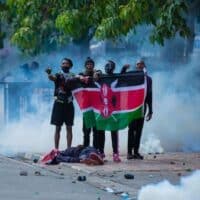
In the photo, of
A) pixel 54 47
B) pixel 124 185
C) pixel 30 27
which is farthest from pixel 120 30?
pixel 54 47

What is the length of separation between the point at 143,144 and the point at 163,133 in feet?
2.20

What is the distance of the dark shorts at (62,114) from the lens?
598 inches

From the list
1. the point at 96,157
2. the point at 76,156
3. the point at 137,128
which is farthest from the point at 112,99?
the point at 96,157

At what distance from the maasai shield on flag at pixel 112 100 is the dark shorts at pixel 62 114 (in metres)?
0.24

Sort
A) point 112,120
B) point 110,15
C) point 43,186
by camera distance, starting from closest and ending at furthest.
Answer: point 43,186
point 110,15
point 112,120

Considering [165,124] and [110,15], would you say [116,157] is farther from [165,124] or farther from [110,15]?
[165,124]

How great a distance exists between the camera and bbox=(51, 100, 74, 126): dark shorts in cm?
1519

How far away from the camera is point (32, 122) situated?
19.3m

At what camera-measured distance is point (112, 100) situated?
50.0 feet

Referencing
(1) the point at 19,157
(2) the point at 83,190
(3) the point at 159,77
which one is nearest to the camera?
(2) the point at 83,190

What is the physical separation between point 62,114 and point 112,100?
93 cm

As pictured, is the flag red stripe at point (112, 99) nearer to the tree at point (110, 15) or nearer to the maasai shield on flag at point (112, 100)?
the maasai shield on flag at point (112, 100)

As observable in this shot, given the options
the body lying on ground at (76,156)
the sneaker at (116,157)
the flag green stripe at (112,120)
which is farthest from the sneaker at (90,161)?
the flag green stripe at (112,120)

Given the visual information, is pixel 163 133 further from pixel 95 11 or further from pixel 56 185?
pixel 56 185
